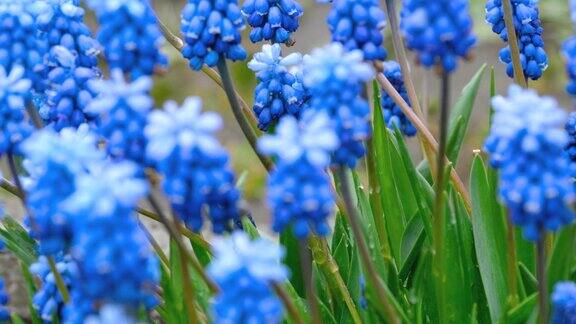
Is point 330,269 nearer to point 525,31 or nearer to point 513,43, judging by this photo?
point 513,43

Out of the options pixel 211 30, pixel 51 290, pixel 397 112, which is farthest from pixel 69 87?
pixel 397 112

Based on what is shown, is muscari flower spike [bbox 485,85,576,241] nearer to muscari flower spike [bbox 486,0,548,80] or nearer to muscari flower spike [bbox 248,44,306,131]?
muscari flower spike [bbox 248,44,306,131]

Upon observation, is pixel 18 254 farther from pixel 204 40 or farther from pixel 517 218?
pixel 517 218

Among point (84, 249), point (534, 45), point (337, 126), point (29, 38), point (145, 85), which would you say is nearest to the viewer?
point (84, 249)

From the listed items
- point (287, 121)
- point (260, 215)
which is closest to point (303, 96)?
point (287, 121)

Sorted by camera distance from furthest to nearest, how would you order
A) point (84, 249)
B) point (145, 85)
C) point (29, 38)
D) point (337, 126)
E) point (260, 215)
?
1. point (260, 215)
2. point (29, 38)
3. point (337, 126)
4. point (145, 85)
5. point (84, 249)

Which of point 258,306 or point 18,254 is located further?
point 18,254

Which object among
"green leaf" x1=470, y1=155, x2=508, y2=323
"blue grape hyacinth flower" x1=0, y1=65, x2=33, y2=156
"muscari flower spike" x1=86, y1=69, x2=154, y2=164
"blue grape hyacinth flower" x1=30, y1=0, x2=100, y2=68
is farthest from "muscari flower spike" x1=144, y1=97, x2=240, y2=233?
"green leaf" x1=470, y1=155, x2=508, y2=323
